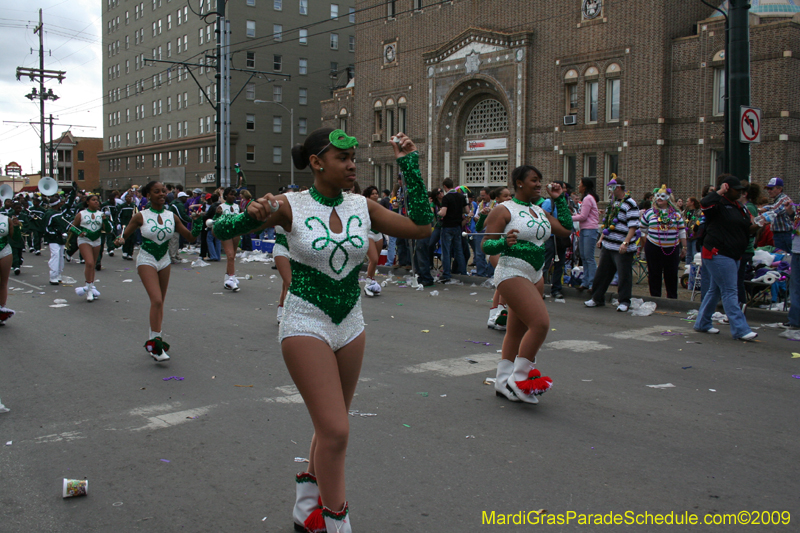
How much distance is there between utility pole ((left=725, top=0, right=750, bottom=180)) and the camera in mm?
10953

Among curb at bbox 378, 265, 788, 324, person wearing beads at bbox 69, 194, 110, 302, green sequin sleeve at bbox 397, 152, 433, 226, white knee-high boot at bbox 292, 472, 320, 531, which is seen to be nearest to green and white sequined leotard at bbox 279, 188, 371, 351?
green sequin sleeve at bbox 397, 152, 433, 226

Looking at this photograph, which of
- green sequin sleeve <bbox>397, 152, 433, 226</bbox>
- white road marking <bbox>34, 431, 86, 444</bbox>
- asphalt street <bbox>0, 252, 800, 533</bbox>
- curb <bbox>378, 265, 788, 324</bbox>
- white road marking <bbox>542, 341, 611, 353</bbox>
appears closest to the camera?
green sequin sleeve <bbox>397, 152, 433, 226</bbox>

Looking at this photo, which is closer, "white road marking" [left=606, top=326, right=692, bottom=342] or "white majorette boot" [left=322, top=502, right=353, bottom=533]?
"white majorette boot" [left=322, top=502, right=353, bottom=533]

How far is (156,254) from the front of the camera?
8.18 meters

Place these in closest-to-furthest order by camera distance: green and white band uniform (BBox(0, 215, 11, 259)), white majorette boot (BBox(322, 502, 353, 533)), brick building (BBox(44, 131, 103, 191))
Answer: white majorette boot (BBox(322, 502, 353, 533))
green and white band uniform (BBox(0, 215, 11, 259))
brick building (BBox(44, 131, 103, 191))

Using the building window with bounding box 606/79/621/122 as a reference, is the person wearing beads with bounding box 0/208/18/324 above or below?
below

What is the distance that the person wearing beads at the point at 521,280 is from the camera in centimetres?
580

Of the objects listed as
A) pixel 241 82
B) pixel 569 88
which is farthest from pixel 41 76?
pixel 569 88

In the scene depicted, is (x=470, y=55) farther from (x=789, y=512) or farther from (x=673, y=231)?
(x=789, y=512)

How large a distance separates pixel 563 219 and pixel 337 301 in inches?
155

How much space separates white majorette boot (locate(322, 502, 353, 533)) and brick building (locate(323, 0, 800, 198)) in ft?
92.4

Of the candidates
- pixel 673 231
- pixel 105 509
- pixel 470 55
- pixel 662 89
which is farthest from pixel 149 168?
pixel 105 509

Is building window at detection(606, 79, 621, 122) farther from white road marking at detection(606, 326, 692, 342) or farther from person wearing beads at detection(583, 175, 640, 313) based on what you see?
white road marking at detection(606, 326, 692, 342)

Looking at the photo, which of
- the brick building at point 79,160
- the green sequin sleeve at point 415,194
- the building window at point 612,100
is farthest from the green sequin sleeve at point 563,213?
the brick building at point 79,160
